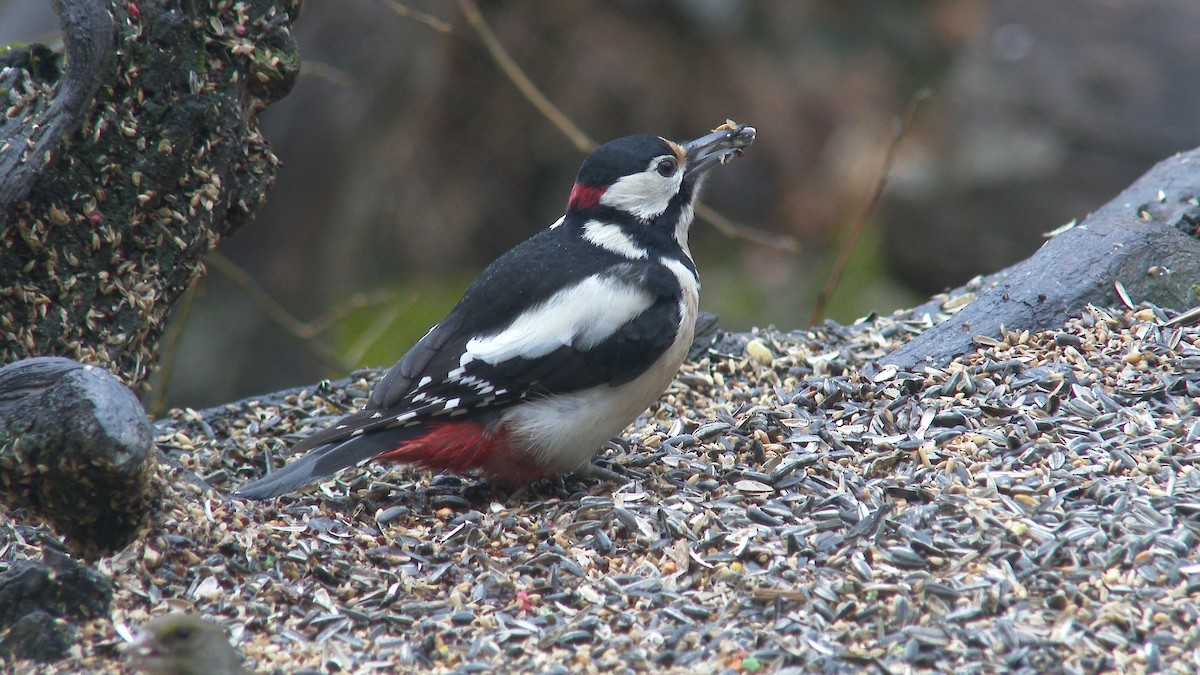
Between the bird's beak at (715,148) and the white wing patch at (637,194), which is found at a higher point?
the bird's beak at (715,148)

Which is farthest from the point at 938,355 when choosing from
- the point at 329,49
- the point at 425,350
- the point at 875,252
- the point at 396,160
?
the point at 875,252

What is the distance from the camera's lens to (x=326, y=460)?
12.4 ft

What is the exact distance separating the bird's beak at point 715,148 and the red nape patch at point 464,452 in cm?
123

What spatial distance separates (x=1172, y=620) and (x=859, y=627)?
2.31 ft

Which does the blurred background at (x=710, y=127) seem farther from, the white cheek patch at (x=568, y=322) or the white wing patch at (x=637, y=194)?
the white cheek patch at (x=568, y=322)

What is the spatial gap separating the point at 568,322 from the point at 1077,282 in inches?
72.8

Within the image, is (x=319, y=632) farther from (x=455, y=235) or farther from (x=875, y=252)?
(x=875, y=252)

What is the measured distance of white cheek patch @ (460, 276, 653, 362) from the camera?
3.99 meters

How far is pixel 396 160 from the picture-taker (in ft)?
30.1

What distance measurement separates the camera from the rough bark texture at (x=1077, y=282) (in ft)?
14.5

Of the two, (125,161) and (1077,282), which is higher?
(1077,282)

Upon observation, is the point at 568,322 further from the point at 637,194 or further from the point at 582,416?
the point at 637,194

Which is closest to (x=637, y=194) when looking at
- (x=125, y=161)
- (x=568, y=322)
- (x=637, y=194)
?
(x=637, y=194)

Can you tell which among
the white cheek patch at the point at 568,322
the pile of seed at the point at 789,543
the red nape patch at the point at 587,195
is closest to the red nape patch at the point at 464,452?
the pile of seed at the point at 789,543
